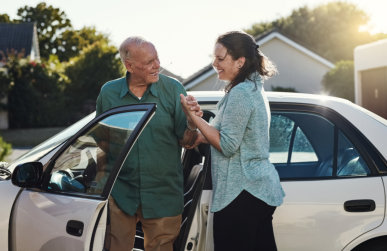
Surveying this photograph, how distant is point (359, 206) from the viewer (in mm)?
3373

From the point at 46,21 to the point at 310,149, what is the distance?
55598 mm

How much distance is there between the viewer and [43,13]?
56.3 m

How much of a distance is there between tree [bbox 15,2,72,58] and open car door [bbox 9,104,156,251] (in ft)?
181

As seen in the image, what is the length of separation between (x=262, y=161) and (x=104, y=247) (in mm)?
945

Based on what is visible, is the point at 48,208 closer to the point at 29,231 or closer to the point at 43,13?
the point at 29,231

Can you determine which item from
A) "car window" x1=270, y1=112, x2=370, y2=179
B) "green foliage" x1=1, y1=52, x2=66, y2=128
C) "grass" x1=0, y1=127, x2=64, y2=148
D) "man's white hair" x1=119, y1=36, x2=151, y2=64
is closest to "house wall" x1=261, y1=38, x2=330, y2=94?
"green foliage" x1=1, y1=52, x2=66, y2=128

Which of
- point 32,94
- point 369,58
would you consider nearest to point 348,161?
point 369,58

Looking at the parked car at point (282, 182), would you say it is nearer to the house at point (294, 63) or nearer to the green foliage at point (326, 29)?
the house at point (294, 63)

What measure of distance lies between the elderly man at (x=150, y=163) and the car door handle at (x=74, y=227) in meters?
0.30

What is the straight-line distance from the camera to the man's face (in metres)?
3.20

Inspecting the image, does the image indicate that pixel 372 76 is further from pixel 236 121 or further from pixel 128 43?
pixel 236 121

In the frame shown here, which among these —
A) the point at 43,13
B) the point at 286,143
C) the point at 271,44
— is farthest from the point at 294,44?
the point at 43,13

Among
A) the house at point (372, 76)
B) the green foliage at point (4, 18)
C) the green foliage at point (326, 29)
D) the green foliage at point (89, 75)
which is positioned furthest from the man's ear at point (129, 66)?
the green foliage at point (4, 18)

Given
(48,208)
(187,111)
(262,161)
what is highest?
(187,111)
